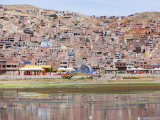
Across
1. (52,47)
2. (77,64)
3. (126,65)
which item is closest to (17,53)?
(52,47)

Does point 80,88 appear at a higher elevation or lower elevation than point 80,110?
lower

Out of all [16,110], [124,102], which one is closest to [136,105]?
[124,102]

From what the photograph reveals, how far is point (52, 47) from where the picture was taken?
170 m

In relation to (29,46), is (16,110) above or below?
below

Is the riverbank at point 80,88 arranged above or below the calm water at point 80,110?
below

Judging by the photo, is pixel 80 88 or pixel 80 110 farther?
pixel 80 88

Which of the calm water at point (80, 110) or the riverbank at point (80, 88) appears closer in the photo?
the calm water at point (80, 110)

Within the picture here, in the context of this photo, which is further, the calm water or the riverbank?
the riverbank

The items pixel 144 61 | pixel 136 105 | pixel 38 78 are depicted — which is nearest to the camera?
pixel 136 105

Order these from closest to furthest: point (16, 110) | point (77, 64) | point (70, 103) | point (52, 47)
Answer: point (16, 110) → point (70, 103) → point (77, 64) → point (52, 47)

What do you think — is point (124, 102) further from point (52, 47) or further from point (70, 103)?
point (52, 47)

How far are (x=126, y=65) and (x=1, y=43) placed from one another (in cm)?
7591

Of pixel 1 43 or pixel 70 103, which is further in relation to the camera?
pixel 1 43

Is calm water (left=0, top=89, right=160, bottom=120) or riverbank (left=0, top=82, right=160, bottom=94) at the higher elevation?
calm water (left=0, top=89, right=160, bottom=120)
